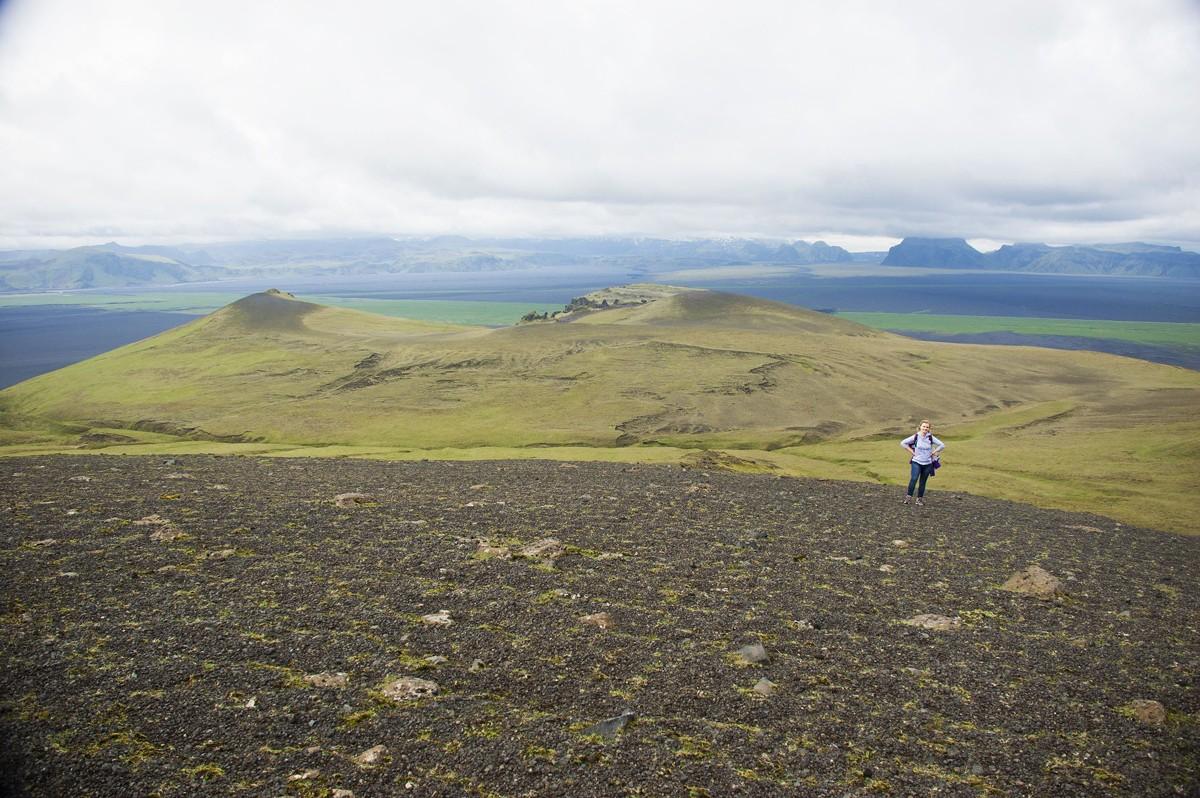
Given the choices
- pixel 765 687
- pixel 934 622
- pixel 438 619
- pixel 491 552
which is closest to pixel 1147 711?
pixel 934 622

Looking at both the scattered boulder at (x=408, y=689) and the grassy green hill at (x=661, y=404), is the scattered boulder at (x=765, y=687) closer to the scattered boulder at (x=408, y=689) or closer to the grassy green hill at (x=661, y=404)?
the scattered boulder at (x=408, y=689)

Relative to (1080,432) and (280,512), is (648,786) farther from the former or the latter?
(1080,432)

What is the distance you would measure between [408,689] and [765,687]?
6.80 m

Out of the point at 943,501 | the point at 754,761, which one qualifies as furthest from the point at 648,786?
the point at 943,501

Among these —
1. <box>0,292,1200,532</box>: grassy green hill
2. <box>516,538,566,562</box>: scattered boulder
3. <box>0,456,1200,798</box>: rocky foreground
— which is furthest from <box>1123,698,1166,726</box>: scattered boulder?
<box>0,292,1200,532</box>: grassy green hill

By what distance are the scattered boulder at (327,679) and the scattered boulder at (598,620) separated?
535 cm

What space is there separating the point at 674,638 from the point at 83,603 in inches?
532

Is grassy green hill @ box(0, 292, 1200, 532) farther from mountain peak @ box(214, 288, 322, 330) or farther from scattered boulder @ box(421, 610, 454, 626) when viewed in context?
scattered boulder @ box(421, 610, 454, 626)

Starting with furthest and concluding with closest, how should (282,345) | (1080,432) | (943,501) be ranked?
(282,345) → (1080,432) → (943,501)

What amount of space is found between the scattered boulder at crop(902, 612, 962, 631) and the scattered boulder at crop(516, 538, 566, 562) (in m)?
9.70

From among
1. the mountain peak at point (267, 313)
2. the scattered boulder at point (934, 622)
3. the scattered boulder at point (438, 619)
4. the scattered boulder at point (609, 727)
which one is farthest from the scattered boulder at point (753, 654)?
the mountain peak at point (267, 313)

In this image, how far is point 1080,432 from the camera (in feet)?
234

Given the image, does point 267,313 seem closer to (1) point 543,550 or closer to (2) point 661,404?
(2) point 661,404

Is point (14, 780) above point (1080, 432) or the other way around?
above
